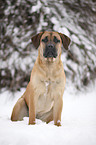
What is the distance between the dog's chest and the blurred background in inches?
64.7

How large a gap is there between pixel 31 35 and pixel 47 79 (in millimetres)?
2128

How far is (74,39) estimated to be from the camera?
4.11m

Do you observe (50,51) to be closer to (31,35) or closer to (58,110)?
(58,110)

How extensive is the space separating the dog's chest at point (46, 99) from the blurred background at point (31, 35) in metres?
1.64

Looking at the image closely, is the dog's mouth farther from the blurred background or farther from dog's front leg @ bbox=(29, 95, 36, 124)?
the blurred background

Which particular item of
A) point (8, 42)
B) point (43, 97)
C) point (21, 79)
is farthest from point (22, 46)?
point (43, 97)

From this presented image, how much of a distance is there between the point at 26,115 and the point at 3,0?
3.09 metres

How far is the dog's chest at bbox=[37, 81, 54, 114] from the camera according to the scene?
7.79 feet

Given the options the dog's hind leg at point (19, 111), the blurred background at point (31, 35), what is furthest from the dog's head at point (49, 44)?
the blurred background at point (31, 35)

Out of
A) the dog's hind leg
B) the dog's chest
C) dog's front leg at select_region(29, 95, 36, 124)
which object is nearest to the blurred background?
the dog's hind leg

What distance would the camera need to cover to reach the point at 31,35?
4262 mm

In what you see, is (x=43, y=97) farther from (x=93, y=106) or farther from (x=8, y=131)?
(x=93, y=106)

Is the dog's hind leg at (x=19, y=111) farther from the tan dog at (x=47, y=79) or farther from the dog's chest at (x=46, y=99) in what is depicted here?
the dog's chest at (x=46, y=99)

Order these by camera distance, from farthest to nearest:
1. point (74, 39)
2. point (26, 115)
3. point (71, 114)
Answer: point (74, 39)
point (71, 114)
point (26, 115)
